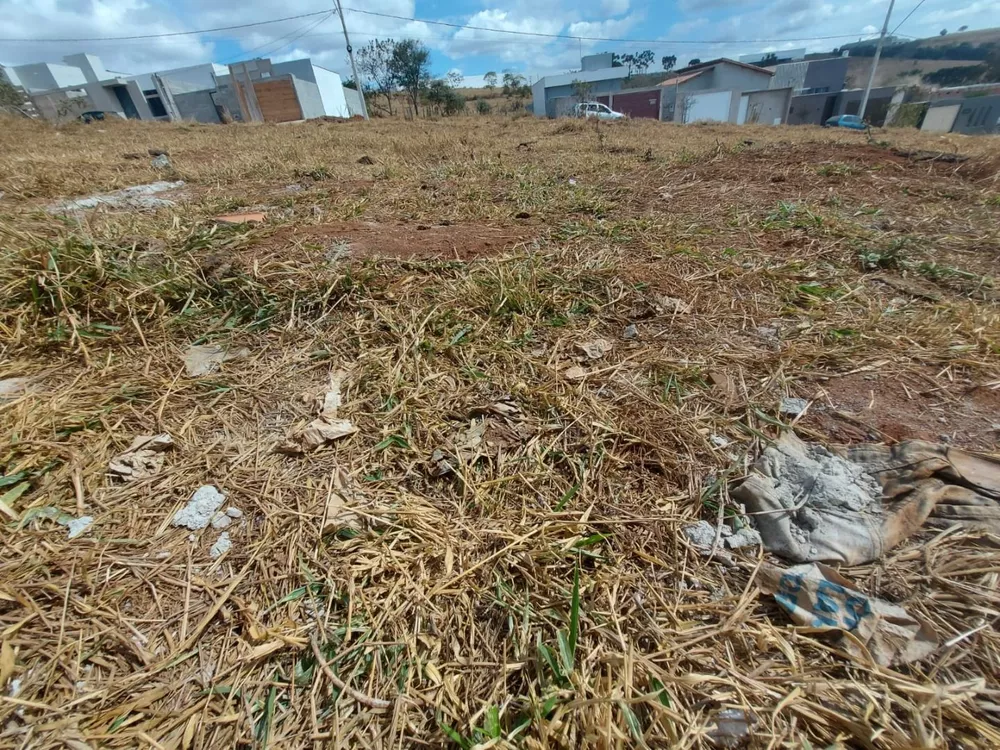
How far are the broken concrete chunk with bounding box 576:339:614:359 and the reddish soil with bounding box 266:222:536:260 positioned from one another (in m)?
1.07

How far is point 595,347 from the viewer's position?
1795 mm

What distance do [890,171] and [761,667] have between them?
5.74 meters

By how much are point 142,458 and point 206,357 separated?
1.85 ft

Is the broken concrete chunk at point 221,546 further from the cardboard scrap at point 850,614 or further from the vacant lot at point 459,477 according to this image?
the cardboard scrap at point 850,614

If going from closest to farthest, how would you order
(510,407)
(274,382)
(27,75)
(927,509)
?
(927,509) < (510,407) < (274,382) < (27,75)

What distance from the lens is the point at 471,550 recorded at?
42.6 inches

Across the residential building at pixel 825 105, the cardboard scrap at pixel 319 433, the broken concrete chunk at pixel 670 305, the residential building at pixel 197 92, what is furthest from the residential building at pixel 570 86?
the cardboard scrap at pixel 319 433

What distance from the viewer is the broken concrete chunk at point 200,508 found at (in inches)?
45.8

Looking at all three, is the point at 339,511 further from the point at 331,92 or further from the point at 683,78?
the point at 683,78

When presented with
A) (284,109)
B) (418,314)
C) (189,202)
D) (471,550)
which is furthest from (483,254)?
(284,109)

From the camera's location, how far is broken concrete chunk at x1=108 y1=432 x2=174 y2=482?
1270 millimetres

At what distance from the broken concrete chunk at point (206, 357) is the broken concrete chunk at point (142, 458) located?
356 millimetres

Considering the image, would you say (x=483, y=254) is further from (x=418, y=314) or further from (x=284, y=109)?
(x=284, y=109)

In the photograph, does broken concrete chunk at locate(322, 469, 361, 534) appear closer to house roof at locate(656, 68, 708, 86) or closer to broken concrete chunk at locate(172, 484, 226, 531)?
broken concrete chunk at locate(172, 484, 226, 531)
